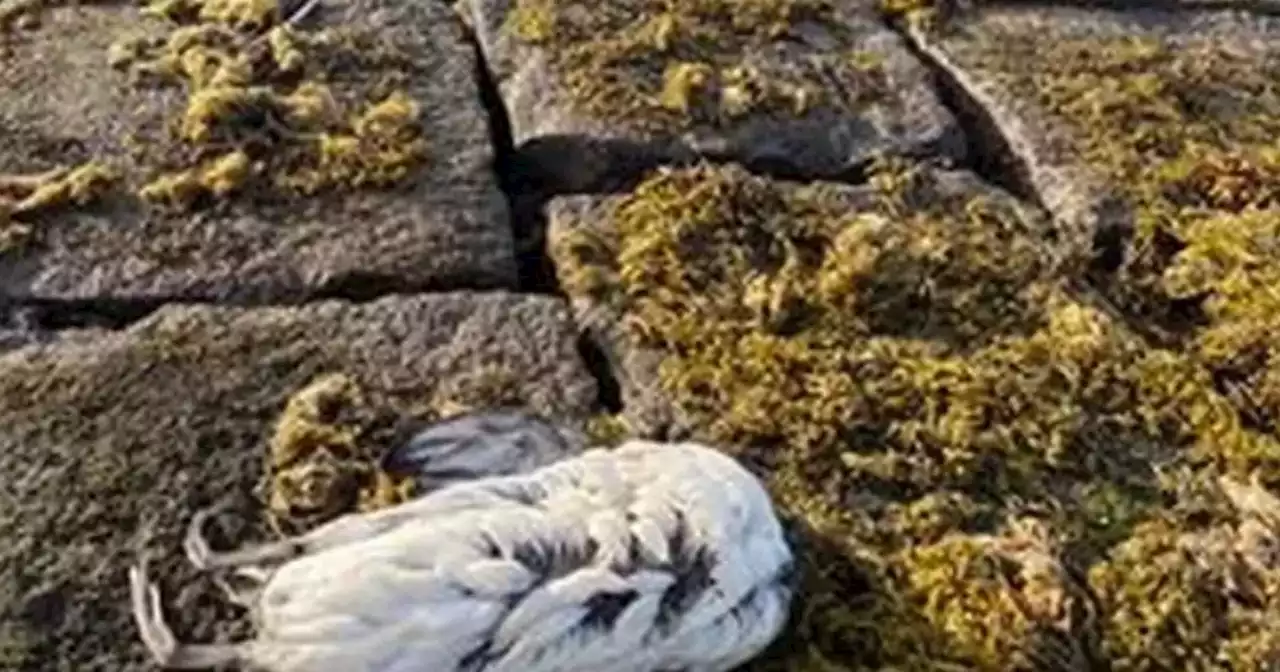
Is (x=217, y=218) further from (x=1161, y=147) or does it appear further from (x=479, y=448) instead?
(x=1161, y=147)

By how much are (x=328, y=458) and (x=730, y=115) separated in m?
0.72

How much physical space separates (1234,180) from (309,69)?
95cm

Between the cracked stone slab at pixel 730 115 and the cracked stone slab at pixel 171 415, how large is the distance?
28 centimetres

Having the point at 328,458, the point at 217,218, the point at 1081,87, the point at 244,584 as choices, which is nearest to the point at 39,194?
the point at 217,218

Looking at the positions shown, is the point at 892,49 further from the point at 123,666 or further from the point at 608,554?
the point at 123,666

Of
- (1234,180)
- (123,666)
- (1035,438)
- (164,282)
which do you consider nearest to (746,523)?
(1035,438)

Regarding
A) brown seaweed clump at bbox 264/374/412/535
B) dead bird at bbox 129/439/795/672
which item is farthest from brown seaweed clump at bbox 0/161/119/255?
dead bird at bbox 129/439/795/672

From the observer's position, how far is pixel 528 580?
1636 mm

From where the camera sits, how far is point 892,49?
8.46 feet

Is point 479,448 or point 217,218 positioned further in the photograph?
point 217,218

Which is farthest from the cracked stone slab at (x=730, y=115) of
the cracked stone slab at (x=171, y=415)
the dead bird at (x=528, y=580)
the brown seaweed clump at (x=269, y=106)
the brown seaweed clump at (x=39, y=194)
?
the dead bird at (x=528, y=580)

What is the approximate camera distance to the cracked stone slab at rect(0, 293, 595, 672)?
5.58 feet

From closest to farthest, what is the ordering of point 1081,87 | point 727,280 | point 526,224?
point 727,280
point 526,224
point 1081,87

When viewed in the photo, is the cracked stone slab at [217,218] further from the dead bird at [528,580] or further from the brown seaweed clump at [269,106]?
the dead bird at [528,580]
